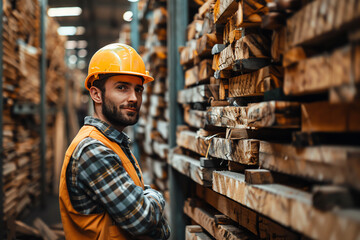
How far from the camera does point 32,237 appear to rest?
5.23 meters

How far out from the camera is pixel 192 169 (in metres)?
3.38

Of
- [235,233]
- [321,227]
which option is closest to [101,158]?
[235,233]

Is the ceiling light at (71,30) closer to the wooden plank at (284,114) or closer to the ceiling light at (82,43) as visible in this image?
the ceiling light at (82,43)

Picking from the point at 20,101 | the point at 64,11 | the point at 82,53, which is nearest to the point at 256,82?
the point at 20,101

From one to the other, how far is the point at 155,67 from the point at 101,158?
3801 millimetres

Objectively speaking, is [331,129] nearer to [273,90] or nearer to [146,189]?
[273,90]

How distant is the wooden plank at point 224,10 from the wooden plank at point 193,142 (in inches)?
39.4

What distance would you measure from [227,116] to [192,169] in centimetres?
81

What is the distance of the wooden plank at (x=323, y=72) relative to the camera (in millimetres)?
1386

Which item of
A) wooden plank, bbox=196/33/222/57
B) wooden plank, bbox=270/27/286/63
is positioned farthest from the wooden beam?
wooden plank, bbox=270/27/286/63

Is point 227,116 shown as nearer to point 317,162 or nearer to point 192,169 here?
point 192,169

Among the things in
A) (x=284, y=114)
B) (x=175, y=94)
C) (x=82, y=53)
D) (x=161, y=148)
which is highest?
(x=82, y=53)

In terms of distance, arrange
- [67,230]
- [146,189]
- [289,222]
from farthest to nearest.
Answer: [146,189] < [67,230] < [289,222]

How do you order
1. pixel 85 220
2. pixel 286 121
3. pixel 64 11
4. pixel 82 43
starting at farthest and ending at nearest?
pixel 82 43 → pixel 64 11 → pixel 85 220 → pixel 286 121
